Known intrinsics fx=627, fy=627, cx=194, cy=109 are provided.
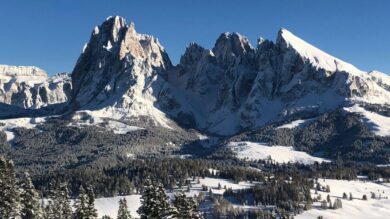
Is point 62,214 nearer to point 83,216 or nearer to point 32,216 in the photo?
point 32,216

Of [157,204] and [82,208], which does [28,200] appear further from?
[157,204]

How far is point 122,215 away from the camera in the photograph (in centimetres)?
10406

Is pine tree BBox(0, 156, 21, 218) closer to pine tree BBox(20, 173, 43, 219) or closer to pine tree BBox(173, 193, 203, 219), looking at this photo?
pine tree BBox(20, 173, 43, 219)

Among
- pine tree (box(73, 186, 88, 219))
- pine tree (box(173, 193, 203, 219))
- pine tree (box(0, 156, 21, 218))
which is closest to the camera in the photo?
pine tree (box(173, 193, 203, 219))

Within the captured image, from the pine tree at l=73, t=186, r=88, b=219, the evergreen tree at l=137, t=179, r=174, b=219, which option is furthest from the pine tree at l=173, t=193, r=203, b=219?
the pine tree at l=73, t=186, r=88, b=219

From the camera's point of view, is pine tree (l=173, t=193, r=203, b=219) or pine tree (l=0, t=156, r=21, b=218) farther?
pine tree (l=0, t=156, r=21, b=218)

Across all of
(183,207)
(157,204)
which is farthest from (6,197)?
(183,207)

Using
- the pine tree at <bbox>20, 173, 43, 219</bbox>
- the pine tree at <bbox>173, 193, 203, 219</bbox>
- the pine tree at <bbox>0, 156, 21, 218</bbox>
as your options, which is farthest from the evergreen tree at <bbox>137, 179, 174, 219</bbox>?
the pine tree at <bbox>20, 173, 43, 219</bbox>

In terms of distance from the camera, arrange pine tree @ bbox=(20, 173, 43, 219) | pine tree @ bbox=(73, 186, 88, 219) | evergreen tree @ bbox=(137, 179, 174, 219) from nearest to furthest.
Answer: evergreen tree @ bbox=(137, 179, 174, 219), pine tree @ bbox=(73, 186, 88, 219), pine tree @ bbox=(20, 173, 43, 219)

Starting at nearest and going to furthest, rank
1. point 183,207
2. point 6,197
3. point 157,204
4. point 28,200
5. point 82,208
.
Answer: point 157,204 < point 183,207 < point 6,197 < point 82,208 < point 28,200

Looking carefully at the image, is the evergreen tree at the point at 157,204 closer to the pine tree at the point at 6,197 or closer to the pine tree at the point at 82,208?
the pine tree at the point at 82,208

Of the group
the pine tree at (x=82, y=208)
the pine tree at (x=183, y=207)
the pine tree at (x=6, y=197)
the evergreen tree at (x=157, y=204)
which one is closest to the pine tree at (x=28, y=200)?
the pine tree at (x=6, y=197)

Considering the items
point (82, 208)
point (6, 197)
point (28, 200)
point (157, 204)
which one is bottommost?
point (82, 208)

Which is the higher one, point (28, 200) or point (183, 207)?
point (183, 207)
